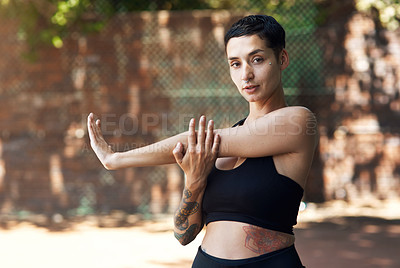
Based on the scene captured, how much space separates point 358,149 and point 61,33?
543cm

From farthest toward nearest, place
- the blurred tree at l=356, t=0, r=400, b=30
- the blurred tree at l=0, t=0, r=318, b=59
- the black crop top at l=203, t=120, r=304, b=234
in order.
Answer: the blurred tree at l=0, t=0, r=318, b=59
the blurred tree at l=356, t=0, r=400, b=30
the black crop top at l=203, t=120, r=304, b=234

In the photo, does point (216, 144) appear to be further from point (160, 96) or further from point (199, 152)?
point (160, 96)

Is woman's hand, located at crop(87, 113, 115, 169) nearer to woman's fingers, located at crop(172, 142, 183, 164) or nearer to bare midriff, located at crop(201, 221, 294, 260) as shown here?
woman's fingers, located at crop(172, 142, 183, 164)

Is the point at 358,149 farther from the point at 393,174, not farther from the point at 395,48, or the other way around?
the point at 395,48

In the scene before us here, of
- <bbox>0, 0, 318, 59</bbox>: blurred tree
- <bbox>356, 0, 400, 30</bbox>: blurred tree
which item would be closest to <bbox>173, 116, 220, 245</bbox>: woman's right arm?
<bbox>0, 0, 318, 59</bbox>: blurred tree

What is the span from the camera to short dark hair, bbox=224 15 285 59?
5.41 ft

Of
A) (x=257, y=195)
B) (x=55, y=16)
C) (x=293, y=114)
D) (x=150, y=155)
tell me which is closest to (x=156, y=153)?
(x=150, y=155)

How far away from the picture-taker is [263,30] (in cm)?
165

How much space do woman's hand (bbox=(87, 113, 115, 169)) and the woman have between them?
0.02 meters

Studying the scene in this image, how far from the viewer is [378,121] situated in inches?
339

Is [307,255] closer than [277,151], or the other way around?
[277,151]

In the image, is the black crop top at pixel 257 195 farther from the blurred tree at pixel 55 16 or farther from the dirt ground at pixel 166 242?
the blurred tree at pixel 55 16

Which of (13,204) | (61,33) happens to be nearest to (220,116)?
(61,33)

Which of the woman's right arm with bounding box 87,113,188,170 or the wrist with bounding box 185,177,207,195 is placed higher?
the woman's right arm with bounding box 87,113,188,170
